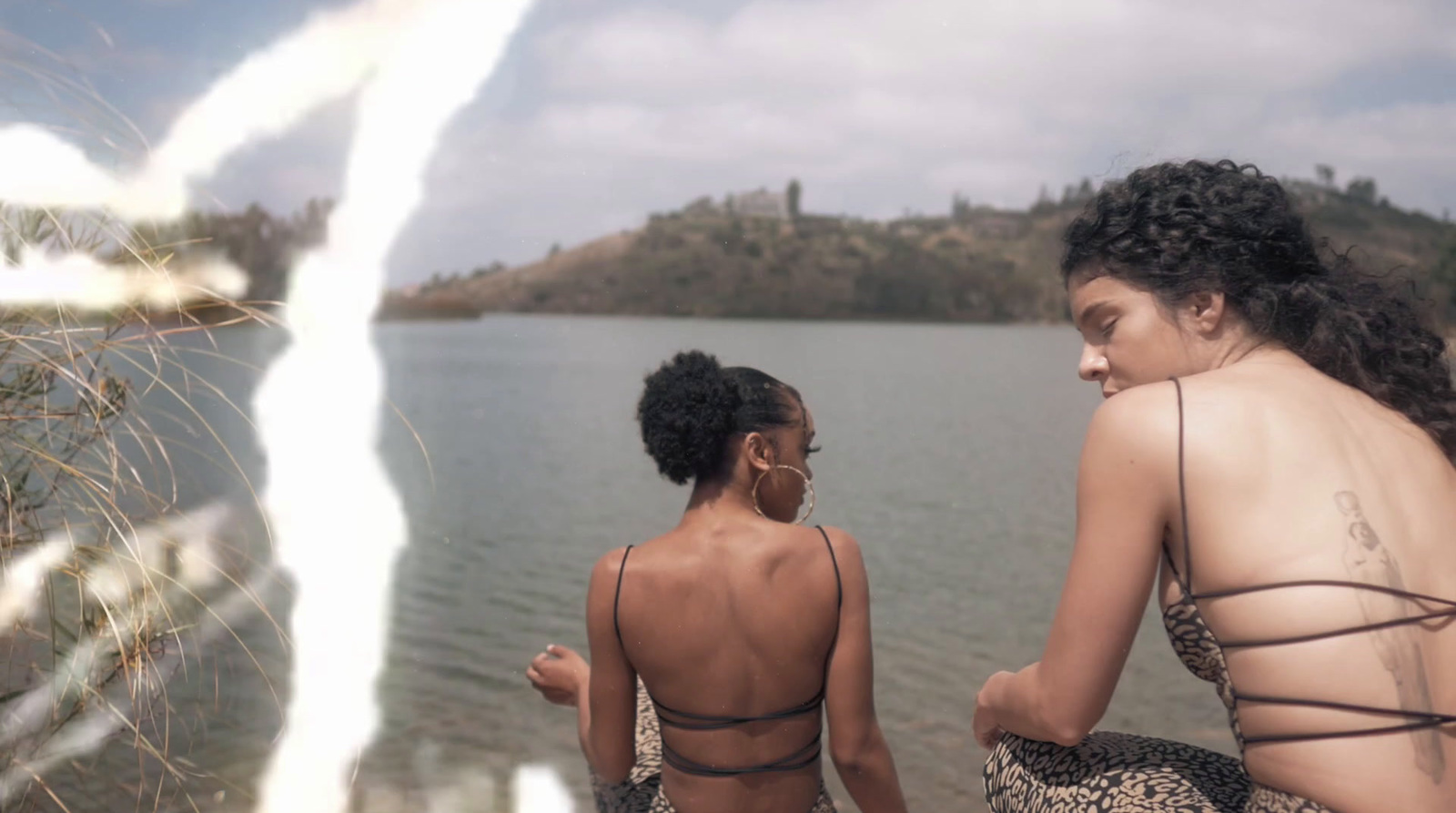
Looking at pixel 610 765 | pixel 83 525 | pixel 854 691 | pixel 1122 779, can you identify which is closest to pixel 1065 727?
pixel 1122 779

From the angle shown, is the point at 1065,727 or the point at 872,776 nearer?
the point at 1065,727

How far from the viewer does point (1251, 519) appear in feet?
5.73

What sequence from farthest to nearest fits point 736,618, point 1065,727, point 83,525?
point 83,525 → point 736,618 → point 1065,727

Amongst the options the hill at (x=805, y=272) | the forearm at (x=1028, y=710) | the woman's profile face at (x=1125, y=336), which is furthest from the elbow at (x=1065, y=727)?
the hill at (x=805, y=272)

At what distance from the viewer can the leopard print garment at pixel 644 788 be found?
2.62 m

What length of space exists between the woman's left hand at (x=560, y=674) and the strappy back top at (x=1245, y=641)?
4.90 feet

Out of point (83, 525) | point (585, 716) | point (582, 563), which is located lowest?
point (582, 563)

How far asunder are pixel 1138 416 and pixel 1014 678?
1.84 ft

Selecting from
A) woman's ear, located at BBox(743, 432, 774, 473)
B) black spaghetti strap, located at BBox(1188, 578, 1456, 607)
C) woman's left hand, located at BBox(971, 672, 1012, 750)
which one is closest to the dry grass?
woman's ear, located at BBox(743, 432, 774, 473)

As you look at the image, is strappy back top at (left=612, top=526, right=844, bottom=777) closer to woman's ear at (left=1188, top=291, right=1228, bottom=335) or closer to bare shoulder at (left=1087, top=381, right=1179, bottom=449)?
bare shoulder at (left=1087, top=381, right=1179, bottom=449)

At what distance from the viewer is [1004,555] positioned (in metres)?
11.6

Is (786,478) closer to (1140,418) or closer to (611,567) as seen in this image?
(611,567)

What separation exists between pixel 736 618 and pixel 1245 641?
1018mm

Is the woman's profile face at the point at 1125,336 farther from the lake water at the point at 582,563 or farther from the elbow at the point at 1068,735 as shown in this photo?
the lake water at the point at 582,563
